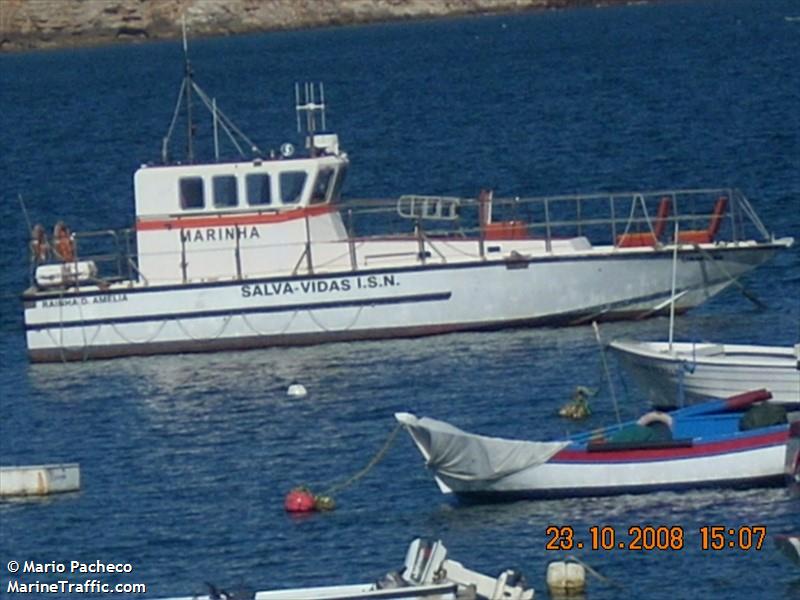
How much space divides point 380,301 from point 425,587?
1565cm

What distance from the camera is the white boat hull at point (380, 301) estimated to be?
131 feet

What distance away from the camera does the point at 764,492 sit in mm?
29531

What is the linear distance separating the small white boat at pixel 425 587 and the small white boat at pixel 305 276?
14935 mm

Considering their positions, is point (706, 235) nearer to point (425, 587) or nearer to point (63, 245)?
point (63, 245)

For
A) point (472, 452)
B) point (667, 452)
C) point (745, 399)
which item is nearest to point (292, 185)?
point (745, 399)

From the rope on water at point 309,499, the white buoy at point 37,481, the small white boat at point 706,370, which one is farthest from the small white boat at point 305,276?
the rope on water at point 309,499

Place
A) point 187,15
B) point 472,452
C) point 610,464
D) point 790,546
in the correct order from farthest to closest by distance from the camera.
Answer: point 187,15, point 610,464, point 472,452, point 790,546

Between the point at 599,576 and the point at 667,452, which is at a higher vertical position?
the point at 667,452

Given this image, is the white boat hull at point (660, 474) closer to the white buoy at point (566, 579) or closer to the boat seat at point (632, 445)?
the boat seat at point (632, 445)

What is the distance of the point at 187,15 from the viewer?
169625mm

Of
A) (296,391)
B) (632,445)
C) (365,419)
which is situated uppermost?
(632,445)

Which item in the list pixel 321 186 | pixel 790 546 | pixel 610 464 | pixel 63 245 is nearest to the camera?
pixel 790 546

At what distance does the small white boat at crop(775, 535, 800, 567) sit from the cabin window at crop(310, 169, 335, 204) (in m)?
15.5

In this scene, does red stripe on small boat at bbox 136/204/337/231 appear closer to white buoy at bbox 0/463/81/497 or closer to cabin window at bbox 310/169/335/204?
cabin window at bbox 310/169/335/204
